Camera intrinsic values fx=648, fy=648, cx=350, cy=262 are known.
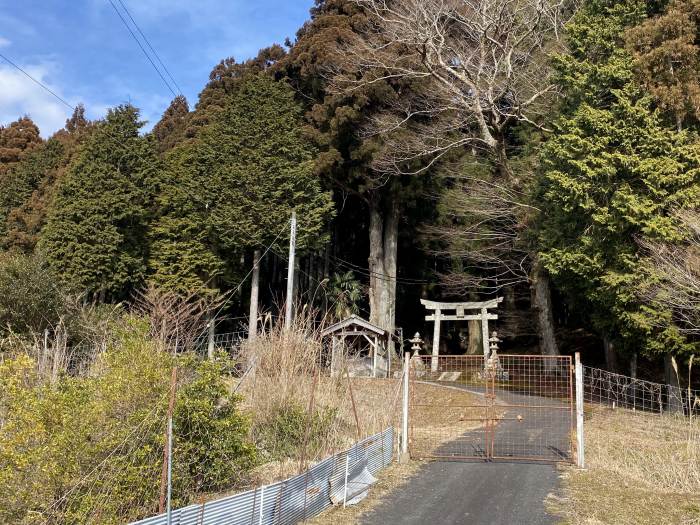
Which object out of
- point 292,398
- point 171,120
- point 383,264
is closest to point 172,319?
point 292,398

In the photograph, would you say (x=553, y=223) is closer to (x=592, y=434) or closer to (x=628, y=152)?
(x=628, y=152)

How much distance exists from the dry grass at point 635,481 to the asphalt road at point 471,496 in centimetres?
32

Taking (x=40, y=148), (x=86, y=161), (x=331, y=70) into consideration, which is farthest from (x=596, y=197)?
(x=40, y=148)

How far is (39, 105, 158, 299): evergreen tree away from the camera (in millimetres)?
20969

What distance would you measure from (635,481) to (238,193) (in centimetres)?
1695

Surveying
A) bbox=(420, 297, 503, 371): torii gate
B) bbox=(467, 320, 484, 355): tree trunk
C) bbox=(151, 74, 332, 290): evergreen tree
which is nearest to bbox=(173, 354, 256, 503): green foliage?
bbox=(151, 74, 332, 290): evergreen tree

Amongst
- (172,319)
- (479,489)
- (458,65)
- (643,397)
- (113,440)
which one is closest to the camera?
(113,440)

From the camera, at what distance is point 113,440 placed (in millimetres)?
4957

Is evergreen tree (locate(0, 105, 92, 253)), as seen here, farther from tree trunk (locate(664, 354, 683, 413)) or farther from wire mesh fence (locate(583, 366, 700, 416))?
tree trunk (locate(664, 354, 683, 413))

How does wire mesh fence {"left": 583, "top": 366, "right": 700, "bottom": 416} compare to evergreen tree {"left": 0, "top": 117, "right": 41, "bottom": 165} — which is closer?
wire mesh fence {"left": 583, "top": 366, "right": 700, "bottom": 416}

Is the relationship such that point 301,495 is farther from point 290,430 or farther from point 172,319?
point 172,319

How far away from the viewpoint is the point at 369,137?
74.0ft

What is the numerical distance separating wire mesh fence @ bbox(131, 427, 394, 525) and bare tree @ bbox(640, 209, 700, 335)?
7196 millimetres

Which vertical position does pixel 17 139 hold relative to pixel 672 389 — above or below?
above
